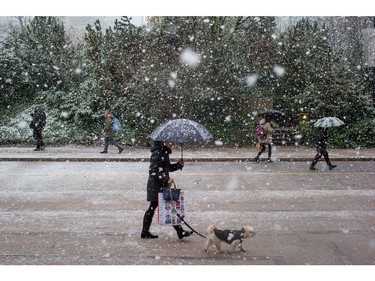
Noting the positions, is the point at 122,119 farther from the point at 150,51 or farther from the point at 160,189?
the point at 160,189

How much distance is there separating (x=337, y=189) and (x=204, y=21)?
12211 mm

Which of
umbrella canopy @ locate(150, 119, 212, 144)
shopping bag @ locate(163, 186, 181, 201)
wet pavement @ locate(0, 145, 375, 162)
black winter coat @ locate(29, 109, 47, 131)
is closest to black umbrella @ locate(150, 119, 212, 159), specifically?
umbrella canopy @ locate(150, 119, 212, 144)

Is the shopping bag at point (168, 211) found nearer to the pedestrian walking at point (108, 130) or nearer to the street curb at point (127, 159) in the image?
the street curb at point (127, 159)

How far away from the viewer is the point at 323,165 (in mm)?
14445

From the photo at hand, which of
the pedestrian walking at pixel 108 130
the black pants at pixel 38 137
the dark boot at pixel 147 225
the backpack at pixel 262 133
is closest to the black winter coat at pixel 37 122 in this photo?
the black pants at pixel 38 137

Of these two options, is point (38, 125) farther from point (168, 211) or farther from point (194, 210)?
point (168, 211)

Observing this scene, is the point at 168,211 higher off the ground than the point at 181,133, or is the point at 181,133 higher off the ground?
the point at 181,133

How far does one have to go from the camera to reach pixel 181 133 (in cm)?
619

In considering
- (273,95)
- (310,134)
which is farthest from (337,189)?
(273,95)

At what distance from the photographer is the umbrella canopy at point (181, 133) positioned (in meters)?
6.13

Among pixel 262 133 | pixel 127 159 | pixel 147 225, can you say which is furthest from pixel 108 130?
pixel 147 225

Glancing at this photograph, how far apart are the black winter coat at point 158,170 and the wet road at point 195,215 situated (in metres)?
0.77

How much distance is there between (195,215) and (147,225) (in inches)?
66.5

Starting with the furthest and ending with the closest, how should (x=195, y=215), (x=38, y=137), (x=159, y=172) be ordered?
1. (x=38, y=137)
2. (x=195, y=215)
3. (x=159, y=172)
